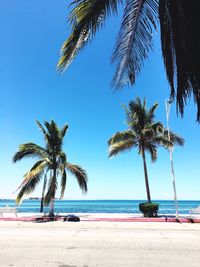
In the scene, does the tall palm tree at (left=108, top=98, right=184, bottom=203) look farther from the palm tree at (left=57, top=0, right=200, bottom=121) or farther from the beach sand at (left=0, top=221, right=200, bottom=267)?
the palm tree at (left=57, top=0, right=200, bottom=121)

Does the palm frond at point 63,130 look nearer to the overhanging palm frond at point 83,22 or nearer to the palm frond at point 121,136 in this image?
the palm frond at point 121,136

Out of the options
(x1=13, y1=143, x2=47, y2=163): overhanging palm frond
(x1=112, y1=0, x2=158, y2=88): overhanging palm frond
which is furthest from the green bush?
(x1=112, y1=0, x2=158, y2=88): overhanging palm frond

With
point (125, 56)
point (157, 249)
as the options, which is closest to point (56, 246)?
point (157, 249)

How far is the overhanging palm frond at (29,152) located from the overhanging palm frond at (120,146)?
5.38 m

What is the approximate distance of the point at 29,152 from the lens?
2200 centimetres

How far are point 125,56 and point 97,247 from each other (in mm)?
6560

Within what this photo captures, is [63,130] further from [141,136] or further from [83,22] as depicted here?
[83,22]

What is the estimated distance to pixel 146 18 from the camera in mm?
4121

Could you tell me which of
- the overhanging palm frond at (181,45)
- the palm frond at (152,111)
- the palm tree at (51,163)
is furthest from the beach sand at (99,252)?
the palm frond at (152,111)

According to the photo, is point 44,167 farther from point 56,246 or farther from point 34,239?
point 56,246

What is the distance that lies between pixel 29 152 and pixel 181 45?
19.7 m

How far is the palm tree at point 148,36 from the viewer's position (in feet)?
11.3

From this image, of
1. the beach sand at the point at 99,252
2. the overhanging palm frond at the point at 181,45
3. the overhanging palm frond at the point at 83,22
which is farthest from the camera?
the beach sand at the point at 99,252

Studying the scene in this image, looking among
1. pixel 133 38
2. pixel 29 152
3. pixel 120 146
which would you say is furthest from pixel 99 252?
pixel 120 146
